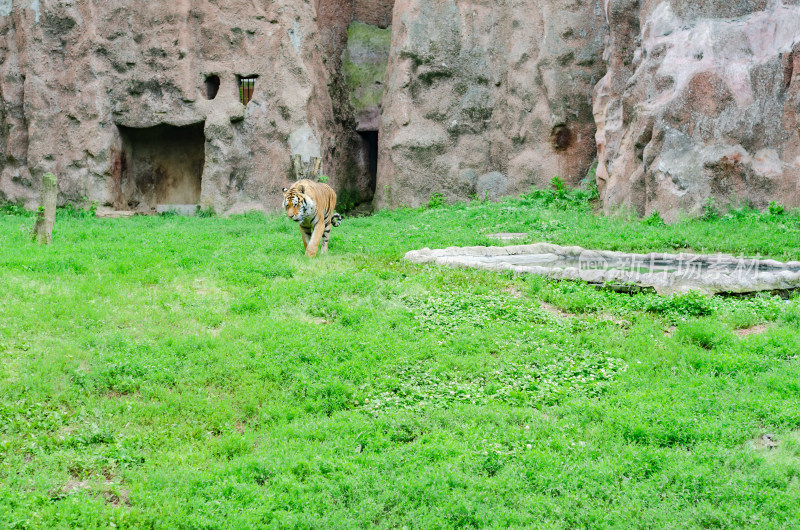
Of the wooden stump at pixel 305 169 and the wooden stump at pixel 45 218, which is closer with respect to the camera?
the wooden stump at pixel 45 218

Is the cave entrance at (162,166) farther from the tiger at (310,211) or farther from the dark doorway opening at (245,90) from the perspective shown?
the tiger at (310,211)

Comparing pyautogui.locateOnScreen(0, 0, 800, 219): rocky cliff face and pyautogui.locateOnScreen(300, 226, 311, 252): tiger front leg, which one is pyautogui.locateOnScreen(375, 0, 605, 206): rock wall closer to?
pyautogui.locateOnScreen(0, 0, 800, 219): rocky cliff face

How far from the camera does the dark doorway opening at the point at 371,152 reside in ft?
78.4

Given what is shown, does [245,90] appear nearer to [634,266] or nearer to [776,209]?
[776,209]

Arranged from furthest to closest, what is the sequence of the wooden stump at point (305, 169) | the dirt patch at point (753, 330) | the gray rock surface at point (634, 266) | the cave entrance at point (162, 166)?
1. the cave entrance at point (162, 166)
2. the wooden stump at point (305, 169)
3. the gray rock surface at point (634, 266)
4. the dirt patch at point (753, 330)

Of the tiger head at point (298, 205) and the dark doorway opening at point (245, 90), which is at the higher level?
the dark doorway opening at point (245, 90)

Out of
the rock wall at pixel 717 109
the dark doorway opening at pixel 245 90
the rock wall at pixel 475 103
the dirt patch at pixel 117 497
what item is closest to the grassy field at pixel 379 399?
the dirt patch at pixel 117 497

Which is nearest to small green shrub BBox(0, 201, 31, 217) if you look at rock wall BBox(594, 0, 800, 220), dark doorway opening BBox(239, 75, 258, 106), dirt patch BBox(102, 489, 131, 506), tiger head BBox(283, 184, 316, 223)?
dark doorway opening BBox(239, 75, 258, 106)

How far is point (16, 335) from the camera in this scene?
757 centimetres

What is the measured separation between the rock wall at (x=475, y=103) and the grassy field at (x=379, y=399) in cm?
1008

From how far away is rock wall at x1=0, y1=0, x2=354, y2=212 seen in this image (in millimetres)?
19547

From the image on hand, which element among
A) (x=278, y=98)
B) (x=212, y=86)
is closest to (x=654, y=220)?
(x=278, y=98)

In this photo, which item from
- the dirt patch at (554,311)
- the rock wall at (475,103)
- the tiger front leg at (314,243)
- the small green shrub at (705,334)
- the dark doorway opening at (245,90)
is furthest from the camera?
the dark doorway opening at (245,90)

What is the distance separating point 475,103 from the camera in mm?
20750
